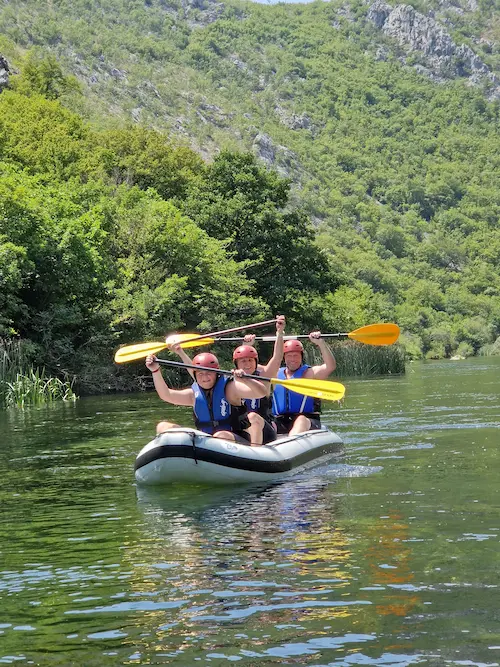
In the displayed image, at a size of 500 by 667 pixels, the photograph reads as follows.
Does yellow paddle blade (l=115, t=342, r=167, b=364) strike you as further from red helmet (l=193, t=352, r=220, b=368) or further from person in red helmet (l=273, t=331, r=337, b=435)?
red helmet (l=193, t=352, r=220, b=368)

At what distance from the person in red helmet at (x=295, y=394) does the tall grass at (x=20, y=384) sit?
46.0ft

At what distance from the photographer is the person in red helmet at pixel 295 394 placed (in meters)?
13.2

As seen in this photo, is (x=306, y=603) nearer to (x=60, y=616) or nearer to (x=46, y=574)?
(x=60, y=616)

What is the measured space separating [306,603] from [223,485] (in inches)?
193

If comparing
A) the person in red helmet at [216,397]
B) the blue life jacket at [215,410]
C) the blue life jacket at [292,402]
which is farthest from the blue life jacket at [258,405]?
the blue life jacket at [292,402]

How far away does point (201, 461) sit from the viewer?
33.7ft

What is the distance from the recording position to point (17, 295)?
106 feet

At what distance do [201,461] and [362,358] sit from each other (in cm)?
2960

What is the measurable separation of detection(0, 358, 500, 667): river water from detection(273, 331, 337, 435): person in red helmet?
898 mm

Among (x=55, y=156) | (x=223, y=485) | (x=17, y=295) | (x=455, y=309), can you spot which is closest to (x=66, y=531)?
(x=223, y=485)

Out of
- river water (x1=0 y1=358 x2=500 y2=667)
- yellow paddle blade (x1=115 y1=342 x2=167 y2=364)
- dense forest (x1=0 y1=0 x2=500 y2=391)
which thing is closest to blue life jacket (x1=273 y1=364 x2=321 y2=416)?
river water (x1=0 y1=358 x2=500 y2=667)

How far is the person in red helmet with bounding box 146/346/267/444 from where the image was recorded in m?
10.7

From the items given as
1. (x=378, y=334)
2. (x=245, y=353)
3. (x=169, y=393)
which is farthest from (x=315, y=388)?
(x=378, y=334)

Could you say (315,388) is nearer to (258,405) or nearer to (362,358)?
(258,405)
